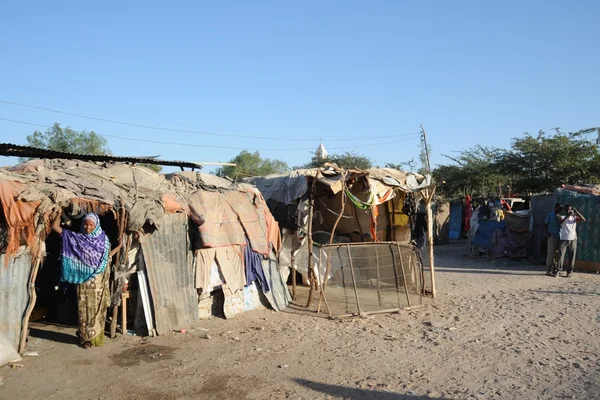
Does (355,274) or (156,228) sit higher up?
(156,228)

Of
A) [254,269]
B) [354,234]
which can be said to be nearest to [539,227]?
[354,234]

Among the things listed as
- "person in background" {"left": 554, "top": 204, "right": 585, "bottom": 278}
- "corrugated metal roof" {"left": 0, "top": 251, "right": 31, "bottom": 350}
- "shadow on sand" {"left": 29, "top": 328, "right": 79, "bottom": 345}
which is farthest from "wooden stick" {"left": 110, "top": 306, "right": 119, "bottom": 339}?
"person in background" {"left": 554, "top": 204, "right": 585, "bottom": 278}

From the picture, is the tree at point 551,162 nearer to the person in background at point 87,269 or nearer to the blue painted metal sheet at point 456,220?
the blue painted metal sheet at point 456,220

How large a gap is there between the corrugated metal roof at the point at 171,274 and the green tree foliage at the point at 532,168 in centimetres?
1635

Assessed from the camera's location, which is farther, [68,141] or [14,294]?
[68,141]

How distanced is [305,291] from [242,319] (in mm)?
2751

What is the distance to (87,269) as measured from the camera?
6.51 m

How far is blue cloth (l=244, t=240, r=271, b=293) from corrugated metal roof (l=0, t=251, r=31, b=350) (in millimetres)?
3643

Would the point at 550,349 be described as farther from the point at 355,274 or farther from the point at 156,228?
the point at 156,228

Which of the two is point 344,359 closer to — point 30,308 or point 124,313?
point 124,313

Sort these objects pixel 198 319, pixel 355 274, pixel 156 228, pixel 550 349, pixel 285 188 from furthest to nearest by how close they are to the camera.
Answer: pixel 285 188, pixel 355 274, pixel 198 319, pixel 156 228, pixel 550 349

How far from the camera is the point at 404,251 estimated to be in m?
9.26

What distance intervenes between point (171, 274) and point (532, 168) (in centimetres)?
2046

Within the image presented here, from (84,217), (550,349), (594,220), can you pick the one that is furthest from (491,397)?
(594,220)
